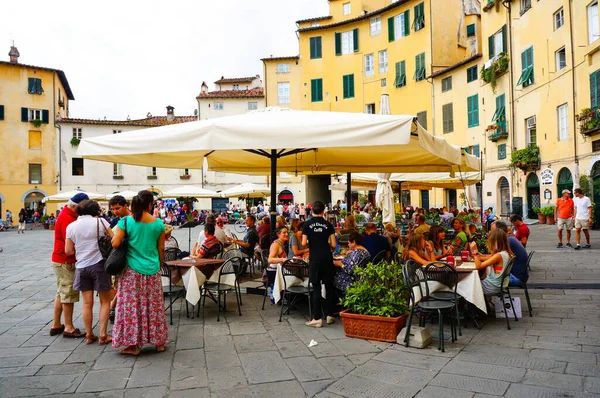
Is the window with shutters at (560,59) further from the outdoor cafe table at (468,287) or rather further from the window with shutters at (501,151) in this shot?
the outdoor cafe table at (468,287)

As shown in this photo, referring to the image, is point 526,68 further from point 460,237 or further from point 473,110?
point 460,237

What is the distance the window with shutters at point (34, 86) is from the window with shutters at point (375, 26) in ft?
88.0

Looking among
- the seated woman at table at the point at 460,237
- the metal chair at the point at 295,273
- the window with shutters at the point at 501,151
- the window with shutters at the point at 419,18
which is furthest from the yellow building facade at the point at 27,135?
the metal chair at the point at 295,273

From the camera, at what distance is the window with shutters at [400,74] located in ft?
96.9

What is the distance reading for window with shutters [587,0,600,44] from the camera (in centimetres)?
1580

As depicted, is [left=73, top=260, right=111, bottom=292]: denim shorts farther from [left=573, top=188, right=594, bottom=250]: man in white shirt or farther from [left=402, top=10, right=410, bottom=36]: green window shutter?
[left=402, top=10, right=410, bottom=36]: green window shutter

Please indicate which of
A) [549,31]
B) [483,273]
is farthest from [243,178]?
[483,273]

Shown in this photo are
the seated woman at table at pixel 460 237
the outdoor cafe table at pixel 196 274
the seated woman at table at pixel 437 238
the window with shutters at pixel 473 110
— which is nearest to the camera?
the outdoor cafe table at pixel 196 274

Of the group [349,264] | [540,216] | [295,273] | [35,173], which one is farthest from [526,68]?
[35,173]

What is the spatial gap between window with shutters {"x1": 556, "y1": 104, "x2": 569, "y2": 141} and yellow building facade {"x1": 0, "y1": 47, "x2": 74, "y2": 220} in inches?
1434

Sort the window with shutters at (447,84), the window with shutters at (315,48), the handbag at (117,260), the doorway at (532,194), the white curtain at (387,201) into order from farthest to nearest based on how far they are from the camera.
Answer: the window with shutters at (315,48)
the window with shutters at (447,84)
the doorway at (532,194)
the white curtain at (387,201)
the handbag at (117,260)

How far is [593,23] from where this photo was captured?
1600 cm

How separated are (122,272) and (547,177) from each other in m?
17.9

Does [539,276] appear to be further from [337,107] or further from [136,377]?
[337,107]
